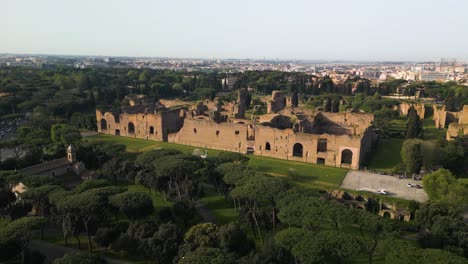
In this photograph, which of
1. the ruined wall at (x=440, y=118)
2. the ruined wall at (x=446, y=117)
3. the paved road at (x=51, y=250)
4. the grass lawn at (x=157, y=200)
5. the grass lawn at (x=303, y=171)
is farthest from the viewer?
the ruined wall at (x=440, y=118)

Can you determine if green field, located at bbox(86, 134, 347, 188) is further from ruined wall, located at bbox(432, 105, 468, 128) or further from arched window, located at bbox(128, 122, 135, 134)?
ruined wall, located at bbox(432, 105, 468, 128)

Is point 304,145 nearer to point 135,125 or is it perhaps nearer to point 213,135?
point 213,135

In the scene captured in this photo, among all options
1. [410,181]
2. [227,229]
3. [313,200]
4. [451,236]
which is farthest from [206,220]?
[410,181]

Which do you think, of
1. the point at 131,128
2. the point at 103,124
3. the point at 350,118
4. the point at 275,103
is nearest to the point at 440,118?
the point at 350,118

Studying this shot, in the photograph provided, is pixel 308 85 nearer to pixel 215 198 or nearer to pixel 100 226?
pixel 215 198

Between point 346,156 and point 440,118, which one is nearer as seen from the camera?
point 346,156

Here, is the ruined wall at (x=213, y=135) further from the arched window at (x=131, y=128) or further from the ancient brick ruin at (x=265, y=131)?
the arched window at (x=131, y=128)

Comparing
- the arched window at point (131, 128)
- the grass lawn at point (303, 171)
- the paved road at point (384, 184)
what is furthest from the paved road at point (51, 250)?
the arched window at point (131, 128)

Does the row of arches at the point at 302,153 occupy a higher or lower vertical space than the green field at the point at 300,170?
higher
